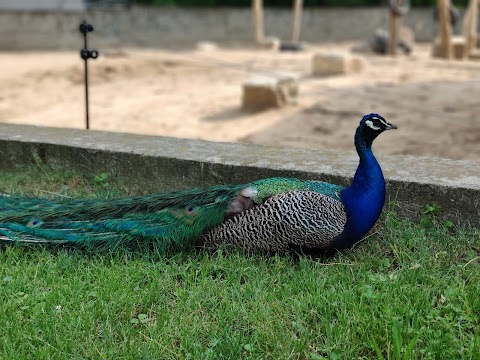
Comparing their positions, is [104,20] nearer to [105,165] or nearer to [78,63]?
[78,63]

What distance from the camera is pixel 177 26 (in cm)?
2089

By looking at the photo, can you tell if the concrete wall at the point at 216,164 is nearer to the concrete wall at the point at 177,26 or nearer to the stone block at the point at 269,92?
the stone block at the point at 269,92

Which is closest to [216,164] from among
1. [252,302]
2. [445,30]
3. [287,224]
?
[287,224]

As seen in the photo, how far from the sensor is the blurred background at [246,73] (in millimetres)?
8016

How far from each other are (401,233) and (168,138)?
1719 millimetres

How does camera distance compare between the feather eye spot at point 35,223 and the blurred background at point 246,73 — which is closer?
the feather eye spot at point 35,223

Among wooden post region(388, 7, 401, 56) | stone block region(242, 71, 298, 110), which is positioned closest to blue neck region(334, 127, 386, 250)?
stone block region(242, 71, 298, 110)

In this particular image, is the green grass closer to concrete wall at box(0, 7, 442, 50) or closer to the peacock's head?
the peacock's head

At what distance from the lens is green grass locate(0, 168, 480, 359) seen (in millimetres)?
2219

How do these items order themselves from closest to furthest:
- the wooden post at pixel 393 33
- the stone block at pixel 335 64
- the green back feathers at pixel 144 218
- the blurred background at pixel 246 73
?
1. the green back feathers at pixel 144 218
2. the blurred background at pixel 246 73
3. the stone block at pixel 335 64
4. the wooden post at pixel 393 33

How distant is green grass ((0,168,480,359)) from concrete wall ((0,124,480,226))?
177mm

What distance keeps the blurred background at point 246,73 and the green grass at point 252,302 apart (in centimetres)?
377

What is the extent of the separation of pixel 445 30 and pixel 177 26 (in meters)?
9.85

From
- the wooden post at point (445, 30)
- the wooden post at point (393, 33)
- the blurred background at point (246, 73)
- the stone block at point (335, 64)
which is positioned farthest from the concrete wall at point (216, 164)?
the wooden post at point (393, 33)
